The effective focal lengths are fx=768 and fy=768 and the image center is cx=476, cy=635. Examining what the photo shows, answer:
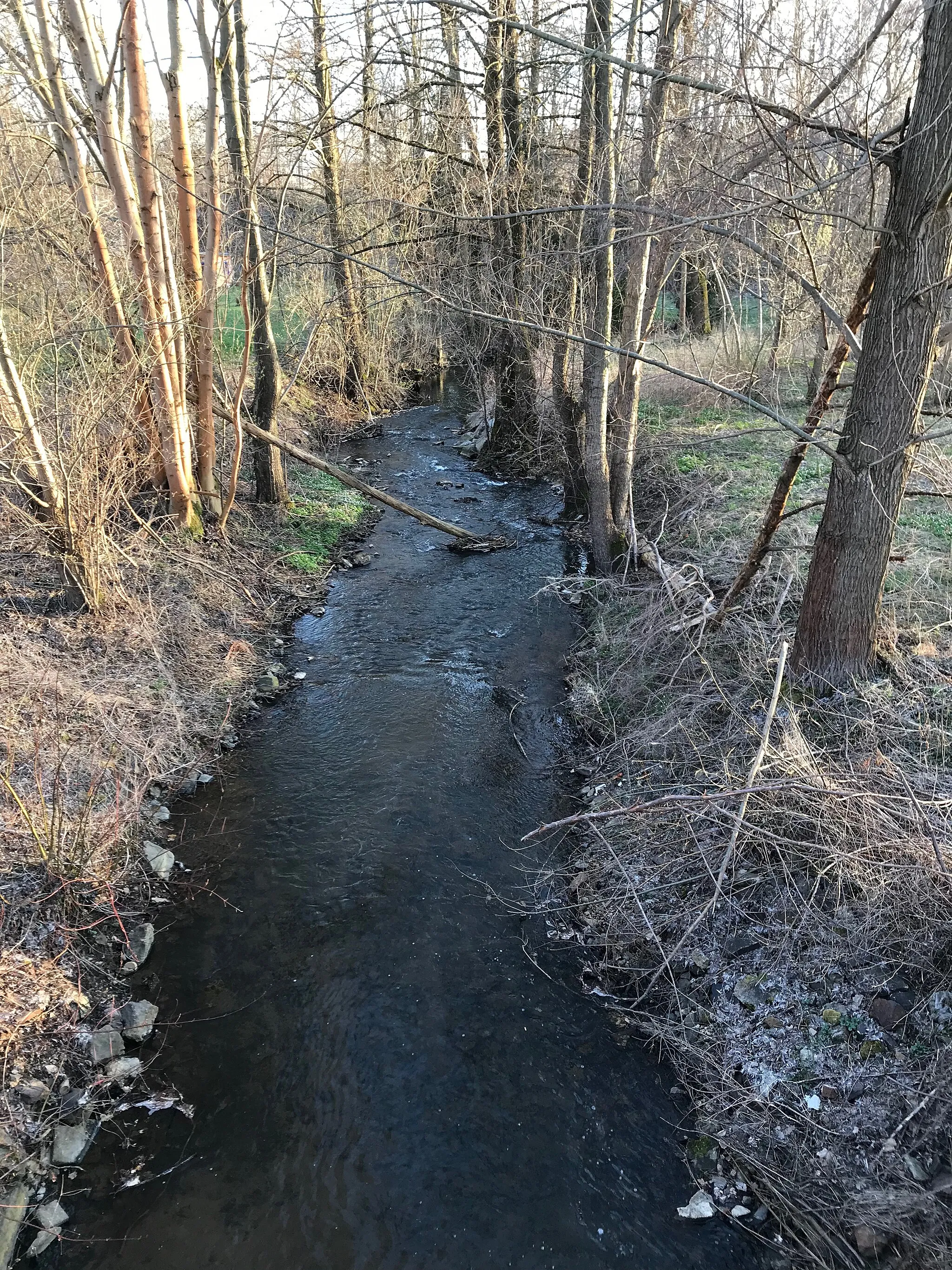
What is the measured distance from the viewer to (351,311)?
15.2 metres

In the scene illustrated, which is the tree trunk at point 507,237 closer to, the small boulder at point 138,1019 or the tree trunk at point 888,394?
the tree trunk at point 888,394

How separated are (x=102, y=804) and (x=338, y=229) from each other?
12765mm

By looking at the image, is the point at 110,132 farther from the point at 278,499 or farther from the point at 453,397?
the point at 453,397

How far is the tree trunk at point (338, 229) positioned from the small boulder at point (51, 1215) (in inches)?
298

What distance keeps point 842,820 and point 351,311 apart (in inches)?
544

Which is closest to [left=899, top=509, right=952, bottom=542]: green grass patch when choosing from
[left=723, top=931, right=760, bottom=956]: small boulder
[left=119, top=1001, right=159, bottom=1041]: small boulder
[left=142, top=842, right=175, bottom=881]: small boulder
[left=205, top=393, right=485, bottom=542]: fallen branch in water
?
[left=723, top=931, right=760, bottom=956]: small boulder

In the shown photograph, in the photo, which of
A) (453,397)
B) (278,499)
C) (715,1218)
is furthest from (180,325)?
(453,397)

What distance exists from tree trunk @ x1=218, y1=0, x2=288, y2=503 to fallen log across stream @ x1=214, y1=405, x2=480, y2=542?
0.33 m

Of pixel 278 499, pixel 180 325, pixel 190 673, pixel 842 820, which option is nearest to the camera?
pixel 842 820

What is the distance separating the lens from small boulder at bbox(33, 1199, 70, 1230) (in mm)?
3521

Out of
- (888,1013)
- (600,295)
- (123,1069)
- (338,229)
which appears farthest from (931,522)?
(338,229)

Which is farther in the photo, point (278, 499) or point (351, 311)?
point (351, 311)

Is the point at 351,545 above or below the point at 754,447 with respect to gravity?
below

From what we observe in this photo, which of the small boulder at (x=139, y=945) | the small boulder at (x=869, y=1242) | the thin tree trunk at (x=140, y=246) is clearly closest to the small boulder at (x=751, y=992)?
the small boulder at (x=869, y=1242)
